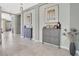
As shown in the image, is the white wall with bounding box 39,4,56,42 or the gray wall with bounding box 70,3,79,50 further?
the white wall with bounding box 39,4,56,42

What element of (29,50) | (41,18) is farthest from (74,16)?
(41,18)

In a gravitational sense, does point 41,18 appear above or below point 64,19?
above

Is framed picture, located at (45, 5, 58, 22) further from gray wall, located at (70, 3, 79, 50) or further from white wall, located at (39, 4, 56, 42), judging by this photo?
gray wall, located at (70, 3, 79, 50)

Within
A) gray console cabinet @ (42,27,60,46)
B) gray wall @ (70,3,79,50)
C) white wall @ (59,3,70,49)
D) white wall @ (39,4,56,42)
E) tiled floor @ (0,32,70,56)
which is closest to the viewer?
tiled floor @ (0,32,70,56)

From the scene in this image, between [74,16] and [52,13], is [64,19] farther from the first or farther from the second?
[52,13]

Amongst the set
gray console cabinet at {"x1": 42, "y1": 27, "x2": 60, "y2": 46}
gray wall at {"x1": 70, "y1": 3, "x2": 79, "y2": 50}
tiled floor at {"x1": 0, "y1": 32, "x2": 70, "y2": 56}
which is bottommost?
tiled floor at {"x1": 0, "y1": 32, "x2": 70, "y2": 56}

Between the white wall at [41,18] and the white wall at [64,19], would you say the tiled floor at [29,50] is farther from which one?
the white wall at [41,18]

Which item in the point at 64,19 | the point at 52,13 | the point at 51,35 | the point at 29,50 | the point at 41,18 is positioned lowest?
the point at 29,50

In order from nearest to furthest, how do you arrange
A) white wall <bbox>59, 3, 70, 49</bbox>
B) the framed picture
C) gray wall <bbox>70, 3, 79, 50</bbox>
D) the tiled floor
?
1. the tiled floor
2. gray wall <bbox>70, 3, 79, 50</bbox>
3. white wall <bbox>59, 3, 70, 49</bbox>
4. the framed picture

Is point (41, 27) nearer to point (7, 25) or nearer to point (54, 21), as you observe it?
point (54, 21)

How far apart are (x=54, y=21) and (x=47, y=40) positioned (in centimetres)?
104

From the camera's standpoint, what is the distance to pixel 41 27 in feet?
24.0

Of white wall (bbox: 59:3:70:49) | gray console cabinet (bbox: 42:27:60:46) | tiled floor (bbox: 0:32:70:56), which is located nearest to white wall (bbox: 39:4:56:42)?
gray console cabinet (bbox: 42:27:60:46)

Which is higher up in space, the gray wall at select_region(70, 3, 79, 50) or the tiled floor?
the gray wall at select_region(70, 3, 79, 50)
